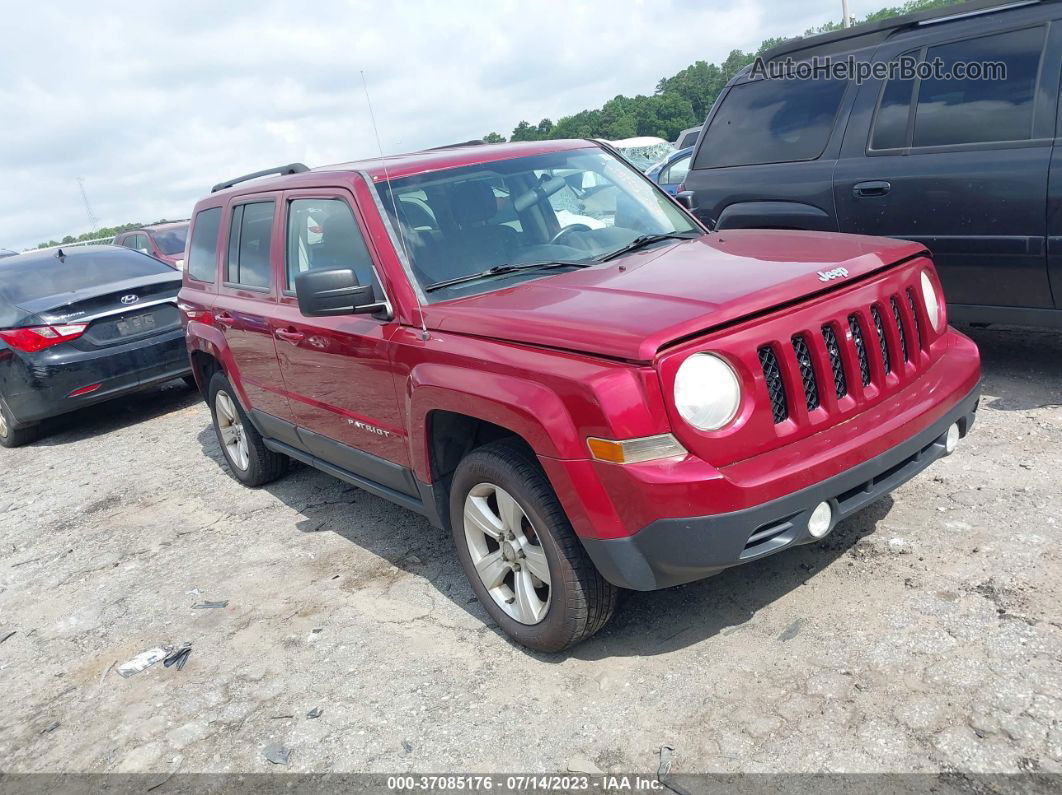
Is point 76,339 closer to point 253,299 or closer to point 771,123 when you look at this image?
point 253,299

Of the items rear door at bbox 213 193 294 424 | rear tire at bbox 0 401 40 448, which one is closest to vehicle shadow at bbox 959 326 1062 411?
rear door at bbox 213 193 294 424

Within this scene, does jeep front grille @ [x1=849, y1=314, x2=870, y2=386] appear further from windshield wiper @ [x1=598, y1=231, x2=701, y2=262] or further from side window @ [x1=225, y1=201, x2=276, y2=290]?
side window @ [x1=225, y1=201, x2=276, y2=290]

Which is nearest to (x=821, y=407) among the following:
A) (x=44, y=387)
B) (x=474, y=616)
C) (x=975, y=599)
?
(x=975, y=599)

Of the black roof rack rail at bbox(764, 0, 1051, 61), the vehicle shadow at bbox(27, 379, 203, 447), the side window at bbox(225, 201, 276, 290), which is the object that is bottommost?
the vehicle shadow at bbox(27, 379, 203, 447)

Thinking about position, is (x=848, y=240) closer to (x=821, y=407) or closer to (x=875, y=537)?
(x=821, y=407)

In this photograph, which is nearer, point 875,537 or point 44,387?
point 875,537

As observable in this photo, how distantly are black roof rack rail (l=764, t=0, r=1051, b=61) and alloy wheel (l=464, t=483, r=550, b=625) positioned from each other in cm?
398

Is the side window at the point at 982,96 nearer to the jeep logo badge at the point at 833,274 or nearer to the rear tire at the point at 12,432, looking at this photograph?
the jeep logo badge at the point at 833,274

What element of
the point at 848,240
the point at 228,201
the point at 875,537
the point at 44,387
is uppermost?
the point at 228,201

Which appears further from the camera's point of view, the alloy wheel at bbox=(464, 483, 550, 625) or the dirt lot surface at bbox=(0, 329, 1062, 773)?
the alloy wheel at bbox=(464, 483, 550, 625)

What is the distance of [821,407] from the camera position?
9.52 feet

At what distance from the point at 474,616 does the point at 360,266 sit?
159 cm

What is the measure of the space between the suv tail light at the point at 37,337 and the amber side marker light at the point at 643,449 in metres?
6.46

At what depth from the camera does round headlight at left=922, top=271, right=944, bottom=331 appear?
3.46 meters
